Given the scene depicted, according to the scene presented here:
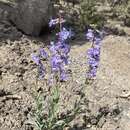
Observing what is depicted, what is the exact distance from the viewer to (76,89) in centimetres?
569

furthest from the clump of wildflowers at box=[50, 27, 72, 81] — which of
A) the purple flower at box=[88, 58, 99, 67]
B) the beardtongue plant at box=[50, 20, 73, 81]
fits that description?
the purple flower at box=[88, 58, 99, 67]

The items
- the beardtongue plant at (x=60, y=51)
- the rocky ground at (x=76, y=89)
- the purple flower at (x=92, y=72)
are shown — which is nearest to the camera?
the beardtongue plant at (x=60, y=51)

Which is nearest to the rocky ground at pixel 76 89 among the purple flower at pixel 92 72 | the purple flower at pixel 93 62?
→ the purple flower at pixel 92 72

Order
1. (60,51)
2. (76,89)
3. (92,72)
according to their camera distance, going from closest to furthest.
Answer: (60,51) → (92,72) → (76,89)

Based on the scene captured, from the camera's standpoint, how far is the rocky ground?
5.18 meters

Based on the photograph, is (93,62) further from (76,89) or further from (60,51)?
(76,89)

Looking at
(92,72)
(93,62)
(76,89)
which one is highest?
(93,62)

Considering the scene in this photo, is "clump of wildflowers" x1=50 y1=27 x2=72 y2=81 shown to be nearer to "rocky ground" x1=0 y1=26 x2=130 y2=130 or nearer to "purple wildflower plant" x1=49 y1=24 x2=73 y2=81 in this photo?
"purple wildflower plant" x1=49 y1=24 x2=73 y2=81

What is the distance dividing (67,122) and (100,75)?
1.44 m

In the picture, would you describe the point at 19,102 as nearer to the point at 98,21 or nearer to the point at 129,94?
the point at 129,94

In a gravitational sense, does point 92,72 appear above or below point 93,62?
below

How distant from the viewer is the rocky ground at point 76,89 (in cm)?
518

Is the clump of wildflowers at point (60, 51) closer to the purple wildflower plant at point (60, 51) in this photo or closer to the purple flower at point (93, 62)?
the purple wildflower plant at point (60, 51)

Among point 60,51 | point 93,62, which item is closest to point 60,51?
point 60,51
